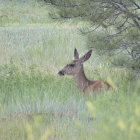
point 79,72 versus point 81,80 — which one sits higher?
point 79,72

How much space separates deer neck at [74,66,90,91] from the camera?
25.8 ft

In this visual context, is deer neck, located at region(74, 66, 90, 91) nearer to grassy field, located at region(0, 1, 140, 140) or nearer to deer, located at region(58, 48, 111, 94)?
deer, located at region(58, 48, 111, 94)

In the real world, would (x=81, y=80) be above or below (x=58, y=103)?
above

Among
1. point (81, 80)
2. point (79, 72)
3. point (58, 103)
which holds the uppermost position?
point (79, 72)

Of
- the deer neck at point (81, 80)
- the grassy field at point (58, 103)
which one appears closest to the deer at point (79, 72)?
the deer neck at point (81, 80)

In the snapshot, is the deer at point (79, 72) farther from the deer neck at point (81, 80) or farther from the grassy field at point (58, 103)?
the grassy field at point (58, 103)

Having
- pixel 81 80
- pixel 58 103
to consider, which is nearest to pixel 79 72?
pixel 81 80

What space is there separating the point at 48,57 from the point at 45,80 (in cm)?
426

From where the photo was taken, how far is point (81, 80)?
7.95 meters

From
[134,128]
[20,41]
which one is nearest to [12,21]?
[20,41]

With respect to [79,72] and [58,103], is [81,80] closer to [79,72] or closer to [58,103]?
[79,72]

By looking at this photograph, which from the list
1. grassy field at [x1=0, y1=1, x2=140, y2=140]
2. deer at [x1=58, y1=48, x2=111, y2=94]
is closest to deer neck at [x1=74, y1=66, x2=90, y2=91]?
deer at [x1=58, y1=48, x2=111, y2=94]

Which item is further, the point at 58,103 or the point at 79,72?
the point at 79,72

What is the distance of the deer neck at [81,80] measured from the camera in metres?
7.87
